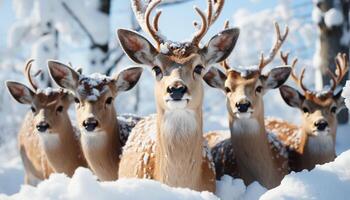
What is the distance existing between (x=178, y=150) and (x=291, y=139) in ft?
8.92

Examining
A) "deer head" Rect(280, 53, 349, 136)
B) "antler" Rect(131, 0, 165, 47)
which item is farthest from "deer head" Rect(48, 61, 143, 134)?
"deer head" Rect(280, 53, 349, 136)

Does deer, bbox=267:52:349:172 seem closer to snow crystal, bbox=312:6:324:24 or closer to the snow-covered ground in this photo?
snow crystal, bbox=312:6:324:24

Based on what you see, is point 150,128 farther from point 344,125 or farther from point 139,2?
point 344,125

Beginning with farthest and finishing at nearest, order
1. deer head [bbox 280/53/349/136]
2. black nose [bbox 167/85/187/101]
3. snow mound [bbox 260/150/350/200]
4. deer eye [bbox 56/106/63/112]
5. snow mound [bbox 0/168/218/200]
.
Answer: deer eye [bbox 56/106/63/112], deer head [bbox 280/53/349/136], black nose [bbox 167/85/187/101], snow mound [bbox 260/150/350/200], snow mound [bbox 0/168/218/200]

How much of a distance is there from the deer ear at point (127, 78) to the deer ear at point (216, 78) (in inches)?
30.3

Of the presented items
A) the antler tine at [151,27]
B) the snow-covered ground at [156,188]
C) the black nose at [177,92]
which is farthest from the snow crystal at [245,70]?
the snow-covered ground at [156,188]

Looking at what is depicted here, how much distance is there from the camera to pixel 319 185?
7.80ft

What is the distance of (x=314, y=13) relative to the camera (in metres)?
9.47

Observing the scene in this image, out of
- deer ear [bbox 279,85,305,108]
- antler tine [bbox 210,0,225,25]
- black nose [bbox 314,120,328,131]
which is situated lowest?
black nose [bbox 314,120,328,131]

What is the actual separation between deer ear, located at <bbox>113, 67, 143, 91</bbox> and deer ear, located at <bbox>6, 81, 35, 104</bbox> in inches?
48.3

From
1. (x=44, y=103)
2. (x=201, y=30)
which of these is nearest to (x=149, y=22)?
(x=201, y=30)

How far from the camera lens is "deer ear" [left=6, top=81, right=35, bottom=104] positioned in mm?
6539

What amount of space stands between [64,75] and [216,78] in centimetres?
160

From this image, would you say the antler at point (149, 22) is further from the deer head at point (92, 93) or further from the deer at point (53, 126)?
the deer at point (53, 126)
